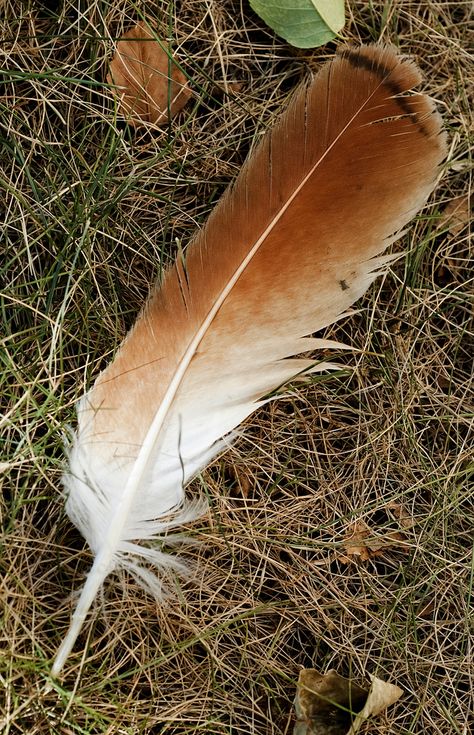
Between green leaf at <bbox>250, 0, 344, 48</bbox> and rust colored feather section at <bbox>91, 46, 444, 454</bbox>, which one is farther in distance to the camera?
green leaf at <bbox>250, 0, 344, 48</bbox>

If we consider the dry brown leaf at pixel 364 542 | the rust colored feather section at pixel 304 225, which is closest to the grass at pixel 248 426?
the dry brown leaf at pixel 364 542

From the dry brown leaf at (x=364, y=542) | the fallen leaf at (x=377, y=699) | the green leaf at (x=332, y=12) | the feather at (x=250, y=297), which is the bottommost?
the fallen leaf at (x=377, y=699)

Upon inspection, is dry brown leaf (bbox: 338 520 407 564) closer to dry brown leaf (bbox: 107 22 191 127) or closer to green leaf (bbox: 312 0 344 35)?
dry brown leaf (bbox: 107 22 191 127)

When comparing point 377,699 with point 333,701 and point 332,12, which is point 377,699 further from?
point 332,12

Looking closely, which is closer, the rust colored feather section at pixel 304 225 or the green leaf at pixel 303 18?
the rust colored feather section at pixel 304 225

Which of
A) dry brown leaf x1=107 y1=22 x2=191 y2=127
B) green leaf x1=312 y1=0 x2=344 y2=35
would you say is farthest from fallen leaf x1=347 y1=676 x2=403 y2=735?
green leaf x1=312 y1=0 x2=344 y2=35

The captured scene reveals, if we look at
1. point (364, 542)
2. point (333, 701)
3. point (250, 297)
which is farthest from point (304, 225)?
point (333, 701)

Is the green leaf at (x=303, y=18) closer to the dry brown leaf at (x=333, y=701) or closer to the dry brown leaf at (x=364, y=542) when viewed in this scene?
the dry brown leaf at (x=364, y=542)
